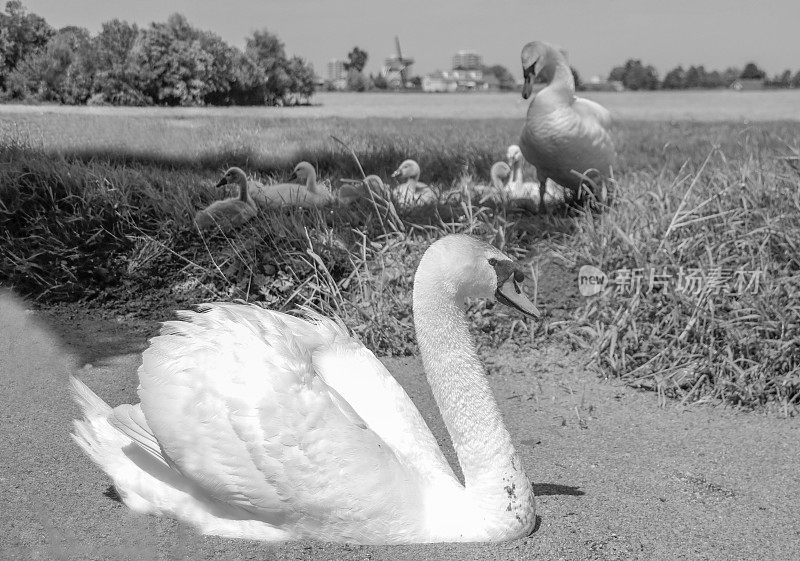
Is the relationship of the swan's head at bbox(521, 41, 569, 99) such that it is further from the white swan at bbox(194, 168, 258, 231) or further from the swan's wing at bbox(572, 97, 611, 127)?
the white swan at bbox(194, 168, 258, 231)

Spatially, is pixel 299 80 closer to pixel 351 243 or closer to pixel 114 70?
pixel 114 70

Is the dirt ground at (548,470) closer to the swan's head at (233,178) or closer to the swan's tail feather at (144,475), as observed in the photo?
the swan's tail feather at (144,475)

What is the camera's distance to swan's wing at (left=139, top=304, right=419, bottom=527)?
251 centimetres

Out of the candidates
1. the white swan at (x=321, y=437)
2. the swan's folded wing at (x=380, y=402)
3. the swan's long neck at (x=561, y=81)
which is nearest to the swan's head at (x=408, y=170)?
the swan's long neck at (x=561, y=81)

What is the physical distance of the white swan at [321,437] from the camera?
2.52 m

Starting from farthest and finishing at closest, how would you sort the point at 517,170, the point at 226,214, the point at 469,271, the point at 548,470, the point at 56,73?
the point at 517,170 < the point at 56,73 < the point at 226,214 < the point at 548,470 < the point at 469,271

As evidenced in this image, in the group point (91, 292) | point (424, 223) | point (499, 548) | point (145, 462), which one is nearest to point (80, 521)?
point (145, 462)

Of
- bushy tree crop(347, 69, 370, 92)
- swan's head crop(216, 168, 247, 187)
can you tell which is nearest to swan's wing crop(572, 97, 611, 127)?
bushy tree crop(347, 69, 370, 92)

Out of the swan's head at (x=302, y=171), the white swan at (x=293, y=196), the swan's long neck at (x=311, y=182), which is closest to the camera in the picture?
the white swan at (x=293, y=196)

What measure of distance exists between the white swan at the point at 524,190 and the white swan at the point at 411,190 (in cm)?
62

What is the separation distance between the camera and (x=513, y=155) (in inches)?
318

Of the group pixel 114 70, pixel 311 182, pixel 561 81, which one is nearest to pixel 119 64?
pixel 114 70

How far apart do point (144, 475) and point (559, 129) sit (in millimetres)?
4106
